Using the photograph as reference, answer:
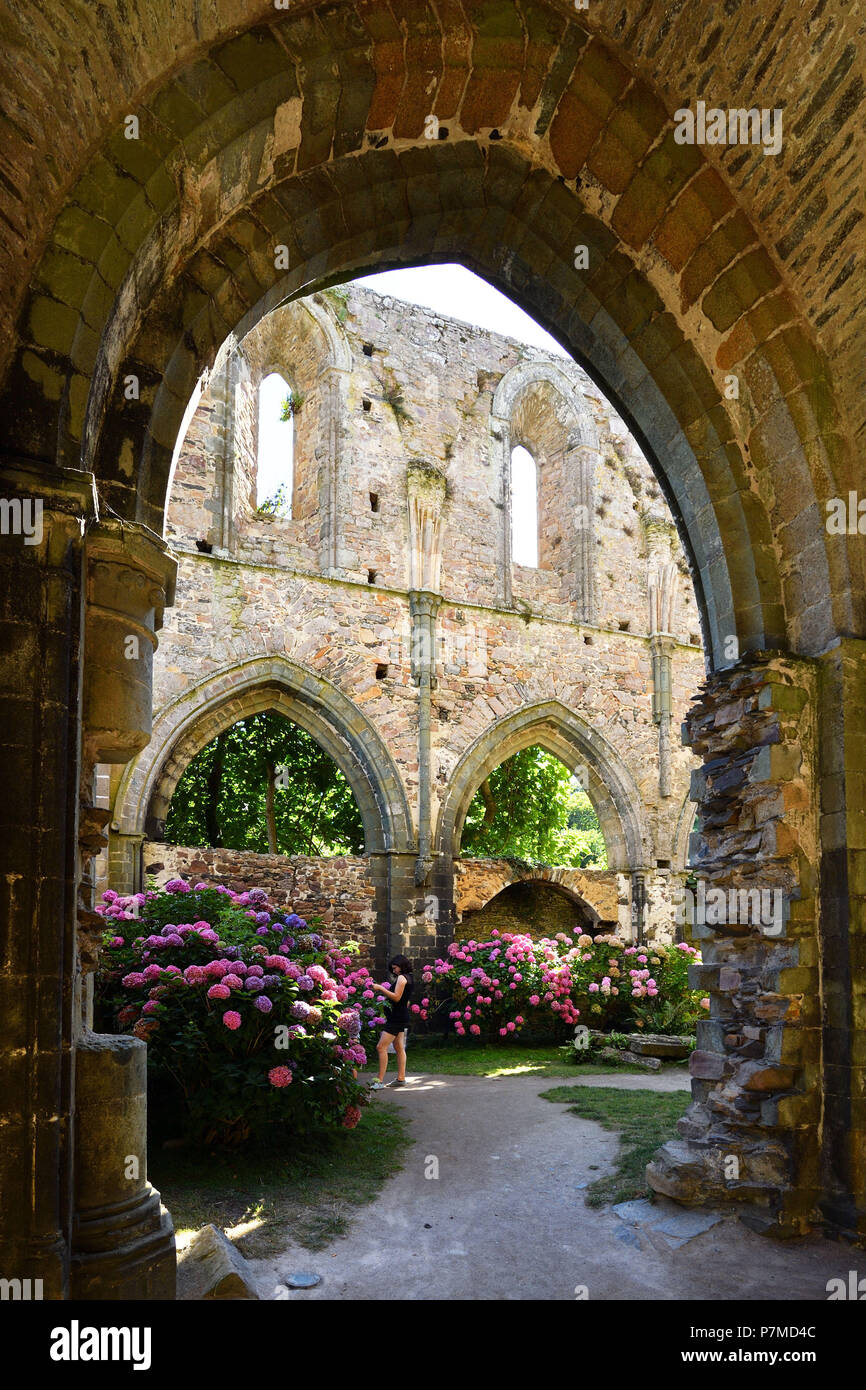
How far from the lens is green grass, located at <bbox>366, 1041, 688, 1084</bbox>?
30.4ft

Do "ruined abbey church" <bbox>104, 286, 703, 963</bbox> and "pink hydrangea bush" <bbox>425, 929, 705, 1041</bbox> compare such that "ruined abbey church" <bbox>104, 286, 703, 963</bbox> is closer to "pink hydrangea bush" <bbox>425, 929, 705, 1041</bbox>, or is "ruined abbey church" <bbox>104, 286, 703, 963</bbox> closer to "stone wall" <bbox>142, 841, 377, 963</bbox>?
"stone wall" <bbox>142, 841, 377, 963</bbox>

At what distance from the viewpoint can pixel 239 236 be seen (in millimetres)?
3977

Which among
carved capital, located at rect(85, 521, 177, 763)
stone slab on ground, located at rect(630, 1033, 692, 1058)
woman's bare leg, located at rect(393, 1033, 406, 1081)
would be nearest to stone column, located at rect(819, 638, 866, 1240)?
carved capital, located at rect(85, 521, 177, 763)

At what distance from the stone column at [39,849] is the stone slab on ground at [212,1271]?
70 centimetres

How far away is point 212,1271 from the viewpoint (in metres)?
3.36

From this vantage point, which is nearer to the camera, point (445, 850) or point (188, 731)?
point (188, 731)

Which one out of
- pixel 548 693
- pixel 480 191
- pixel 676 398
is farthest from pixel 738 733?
pixel 548 693

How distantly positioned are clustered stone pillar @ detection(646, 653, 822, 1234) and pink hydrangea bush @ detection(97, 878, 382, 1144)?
6.02 ft

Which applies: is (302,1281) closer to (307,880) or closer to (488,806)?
(307,880)

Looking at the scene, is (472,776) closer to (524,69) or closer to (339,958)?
(339,958)

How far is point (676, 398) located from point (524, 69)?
1.71 m

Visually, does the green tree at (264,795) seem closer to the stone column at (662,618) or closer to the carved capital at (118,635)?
the stone column at (662,618)

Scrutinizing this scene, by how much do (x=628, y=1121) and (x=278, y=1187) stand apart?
268 cm

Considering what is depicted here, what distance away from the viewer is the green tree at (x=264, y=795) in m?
15.7
